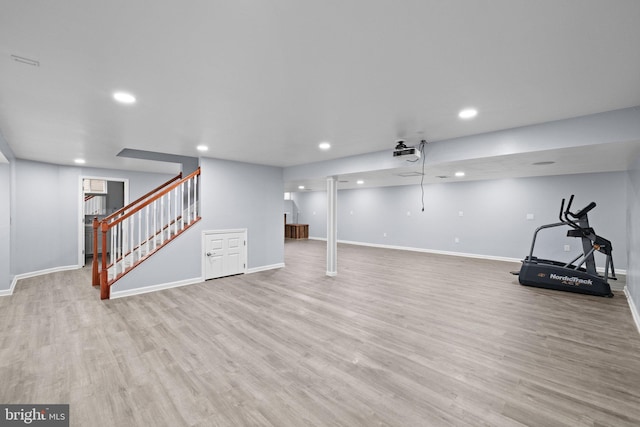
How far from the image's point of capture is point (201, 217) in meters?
5.29

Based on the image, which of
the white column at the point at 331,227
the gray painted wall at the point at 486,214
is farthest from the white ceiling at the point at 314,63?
the gray painted wall at the point at 486,214

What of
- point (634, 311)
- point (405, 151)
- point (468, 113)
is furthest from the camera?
point (405, 151)

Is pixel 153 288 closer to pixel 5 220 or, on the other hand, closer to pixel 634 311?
pixel 5 220

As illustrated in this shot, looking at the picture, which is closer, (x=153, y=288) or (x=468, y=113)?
(x=468, y=113)

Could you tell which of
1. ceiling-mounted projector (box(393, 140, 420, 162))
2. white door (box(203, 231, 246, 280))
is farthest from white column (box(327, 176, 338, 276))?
ceiling-mounted projector (box(393, 140, 420, 162))

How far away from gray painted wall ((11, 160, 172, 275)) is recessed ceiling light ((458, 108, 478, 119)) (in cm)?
764

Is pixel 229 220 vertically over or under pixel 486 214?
under

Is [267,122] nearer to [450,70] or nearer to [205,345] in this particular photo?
[450,70]

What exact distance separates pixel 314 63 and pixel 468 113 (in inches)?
75.0

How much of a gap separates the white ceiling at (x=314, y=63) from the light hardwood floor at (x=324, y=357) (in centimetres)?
242

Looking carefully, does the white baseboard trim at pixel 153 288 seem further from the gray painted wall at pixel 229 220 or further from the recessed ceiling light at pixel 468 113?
the recessed ceiling light at pixel 468 113

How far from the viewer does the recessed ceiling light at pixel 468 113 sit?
9.36 feet

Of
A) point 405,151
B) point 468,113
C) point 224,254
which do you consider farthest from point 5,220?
point 468,113

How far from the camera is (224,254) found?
222 inches
